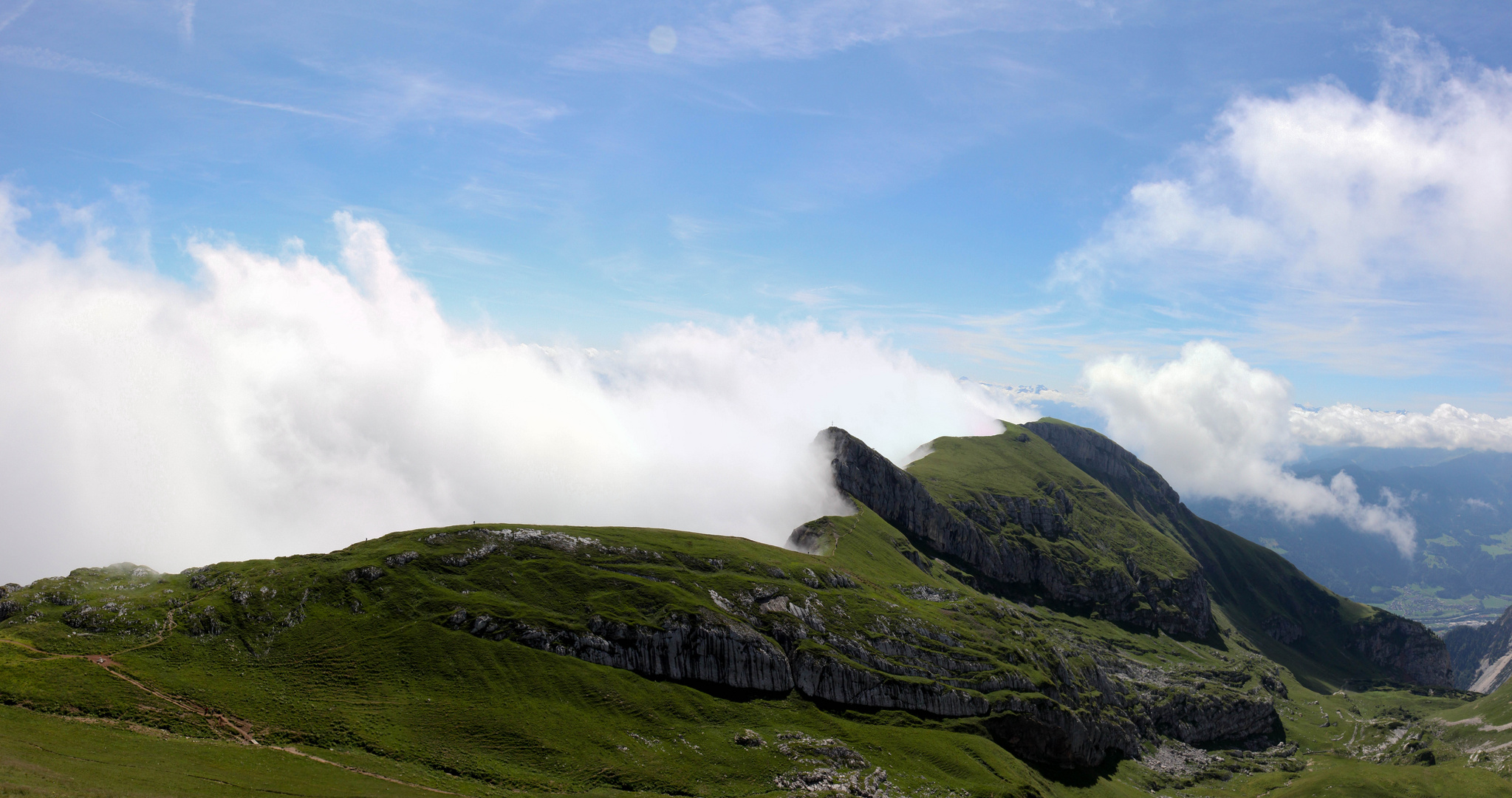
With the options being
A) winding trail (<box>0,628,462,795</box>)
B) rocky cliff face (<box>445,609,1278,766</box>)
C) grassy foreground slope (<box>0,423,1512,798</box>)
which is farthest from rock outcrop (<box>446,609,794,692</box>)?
winding trail (<box>0,628,462,795</box>)

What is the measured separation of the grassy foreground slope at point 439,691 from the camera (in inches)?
4053

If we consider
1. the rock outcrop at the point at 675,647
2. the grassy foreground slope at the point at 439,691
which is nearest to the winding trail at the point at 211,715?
the grassy foreground slope at the point at 439,691

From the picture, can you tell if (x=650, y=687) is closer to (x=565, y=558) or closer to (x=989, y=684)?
(x=565, y=558)

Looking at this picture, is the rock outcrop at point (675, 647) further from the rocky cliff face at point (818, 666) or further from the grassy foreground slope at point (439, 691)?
the grassy foreground slope at point (439, 691)

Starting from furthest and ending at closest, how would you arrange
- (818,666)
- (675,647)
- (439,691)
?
(818,666) → (675,647) → (439,691)

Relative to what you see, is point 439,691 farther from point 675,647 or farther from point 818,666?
point 818,666

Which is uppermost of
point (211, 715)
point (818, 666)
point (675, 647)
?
point (675, 647)

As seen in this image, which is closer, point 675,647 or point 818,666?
point 675,647

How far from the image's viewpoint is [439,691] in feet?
432

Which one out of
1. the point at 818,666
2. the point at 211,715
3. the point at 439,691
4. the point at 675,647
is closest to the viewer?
the point at 211,715

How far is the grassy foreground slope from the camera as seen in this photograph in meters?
103

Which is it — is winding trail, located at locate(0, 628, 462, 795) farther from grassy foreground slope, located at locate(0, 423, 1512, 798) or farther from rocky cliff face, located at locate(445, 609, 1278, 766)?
rocky cliff face, located at locate(445, 609, 1278, 766)

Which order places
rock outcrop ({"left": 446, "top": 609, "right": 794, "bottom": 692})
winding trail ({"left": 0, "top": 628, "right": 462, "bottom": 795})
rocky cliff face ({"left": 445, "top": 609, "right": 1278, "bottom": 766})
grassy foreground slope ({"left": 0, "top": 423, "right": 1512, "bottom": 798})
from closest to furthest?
1. grassy foreground slope ({"left": 0, "top": 423, "right": 1512, "bottom": 798})
2. winding trail ({"left": 0, "top": 628, "right": 462, "bottom": 795})
3. rock outcrop ({"left": 446, "top": 609, "right": 794, "bottom": 692})
4. rocky cliff face ({"left": 445, "top": 609, "right": 1278, "bottom": 766})

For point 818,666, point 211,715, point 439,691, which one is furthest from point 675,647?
point 211,715
